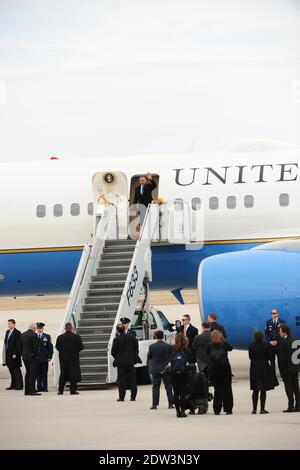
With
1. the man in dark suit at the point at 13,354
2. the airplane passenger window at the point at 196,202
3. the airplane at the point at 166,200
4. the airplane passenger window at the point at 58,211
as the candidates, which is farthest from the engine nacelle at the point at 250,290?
the airplane passenger window at the point at 58,211

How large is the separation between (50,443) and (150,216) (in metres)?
12.0

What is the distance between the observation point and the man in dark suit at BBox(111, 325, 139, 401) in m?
21.5

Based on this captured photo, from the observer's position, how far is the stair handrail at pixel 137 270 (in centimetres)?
2441

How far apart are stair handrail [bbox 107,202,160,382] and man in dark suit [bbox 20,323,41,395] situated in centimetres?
149

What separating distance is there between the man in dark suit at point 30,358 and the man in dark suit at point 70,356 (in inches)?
27.2

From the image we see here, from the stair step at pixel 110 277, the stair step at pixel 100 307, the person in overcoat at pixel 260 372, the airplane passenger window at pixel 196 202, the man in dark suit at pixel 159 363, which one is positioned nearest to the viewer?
the person in overcoat at pixel 260 372

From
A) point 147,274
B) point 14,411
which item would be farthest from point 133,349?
point 147,274

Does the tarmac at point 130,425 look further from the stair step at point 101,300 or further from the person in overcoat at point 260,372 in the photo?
the stair step at point 101,300

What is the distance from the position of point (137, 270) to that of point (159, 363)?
603cm

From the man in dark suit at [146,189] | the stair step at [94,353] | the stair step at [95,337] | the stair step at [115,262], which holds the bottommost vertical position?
the stair step at [94,353]

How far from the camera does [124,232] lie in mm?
27797

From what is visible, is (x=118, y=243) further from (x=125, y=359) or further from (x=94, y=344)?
(x=125, y=359)

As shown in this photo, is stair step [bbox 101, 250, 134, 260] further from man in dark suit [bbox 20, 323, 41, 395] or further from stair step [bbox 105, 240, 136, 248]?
man in dark suit [bbox 20, 323, 41, 395]

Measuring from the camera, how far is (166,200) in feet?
90.8
